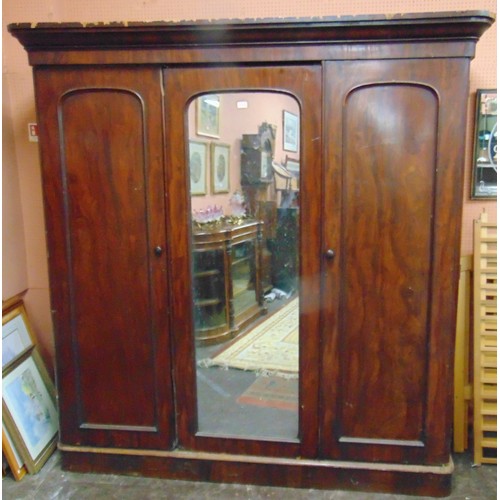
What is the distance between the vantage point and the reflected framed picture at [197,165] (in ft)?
5.98

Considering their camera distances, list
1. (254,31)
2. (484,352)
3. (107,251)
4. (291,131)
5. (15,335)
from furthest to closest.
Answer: (15,335) < (484,352) < (107,251) < (291,131) < (254,31)

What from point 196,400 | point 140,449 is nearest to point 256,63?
point 196,400

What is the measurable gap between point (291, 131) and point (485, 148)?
0.95 metres

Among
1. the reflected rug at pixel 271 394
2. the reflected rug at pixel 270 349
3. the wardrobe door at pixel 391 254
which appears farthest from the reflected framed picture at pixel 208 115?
the reflected rug at pixel 271 394

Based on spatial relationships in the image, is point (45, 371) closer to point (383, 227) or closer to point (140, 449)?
point (140, 449)

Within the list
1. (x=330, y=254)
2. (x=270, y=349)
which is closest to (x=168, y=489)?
(x=270, y=349)

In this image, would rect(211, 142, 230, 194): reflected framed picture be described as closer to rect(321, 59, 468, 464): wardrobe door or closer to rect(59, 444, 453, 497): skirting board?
rect(321, 59, 468, 464): wardrobe door

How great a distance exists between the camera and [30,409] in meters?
2.17

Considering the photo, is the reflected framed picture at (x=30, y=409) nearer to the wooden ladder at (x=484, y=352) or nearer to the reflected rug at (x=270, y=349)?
the reflected rug at (x=270, y=349)

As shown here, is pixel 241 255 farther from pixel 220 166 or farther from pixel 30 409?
pixel 30 409

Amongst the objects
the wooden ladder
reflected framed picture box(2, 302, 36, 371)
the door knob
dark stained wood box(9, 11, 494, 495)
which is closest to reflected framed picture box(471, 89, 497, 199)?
the wooden ladder

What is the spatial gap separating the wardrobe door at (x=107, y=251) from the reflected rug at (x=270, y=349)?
0.27 m

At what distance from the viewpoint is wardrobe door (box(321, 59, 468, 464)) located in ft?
5.49

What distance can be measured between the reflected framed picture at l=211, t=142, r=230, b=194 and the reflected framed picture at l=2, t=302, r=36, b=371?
1192 mm
